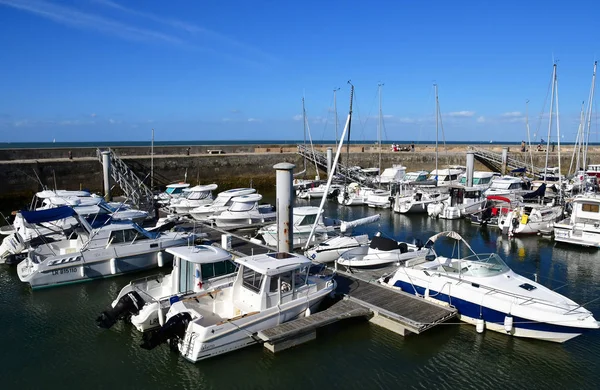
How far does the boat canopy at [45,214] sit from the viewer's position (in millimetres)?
17719

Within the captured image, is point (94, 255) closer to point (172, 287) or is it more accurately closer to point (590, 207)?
point (172, 287)

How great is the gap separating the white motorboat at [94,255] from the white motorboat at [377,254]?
298 inches

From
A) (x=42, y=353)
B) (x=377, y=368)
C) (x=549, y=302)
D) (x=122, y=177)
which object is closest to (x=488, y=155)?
(x=122, y=177)

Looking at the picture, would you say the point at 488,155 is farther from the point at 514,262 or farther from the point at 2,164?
the point at 2,164

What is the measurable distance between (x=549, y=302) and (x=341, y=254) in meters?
8.22

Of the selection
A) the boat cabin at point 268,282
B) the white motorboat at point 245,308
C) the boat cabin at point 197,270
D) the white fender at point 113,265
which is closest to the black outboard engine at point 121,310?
the white motorboat at point 245,308

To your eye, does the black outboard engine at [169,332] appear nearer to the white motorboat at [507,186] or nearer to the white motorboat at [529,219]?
the white motorboat at [529,219]

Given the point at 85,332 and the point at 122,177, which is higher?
the point at 122,177

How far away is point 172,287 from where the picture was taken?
1457cm

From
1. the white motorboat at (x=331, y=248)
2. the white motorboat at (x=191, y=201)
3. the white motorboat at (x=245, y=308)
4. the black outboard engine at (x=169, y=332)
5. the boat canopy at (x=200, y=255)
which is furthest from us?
the white motorboat at (x=191, y=201)

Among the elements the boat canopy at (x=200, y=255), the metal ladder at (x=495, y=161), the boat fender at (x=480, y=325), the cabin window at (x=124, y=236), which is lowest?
the boat fender at (x=480, y=325)

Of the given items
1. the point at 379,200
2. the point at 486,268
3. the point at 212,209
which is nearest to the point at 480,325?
the point at 486,268

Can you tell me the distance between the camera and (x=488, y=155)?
53594 millimetres

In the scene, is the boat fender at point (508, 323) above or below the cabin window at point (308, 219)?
below
